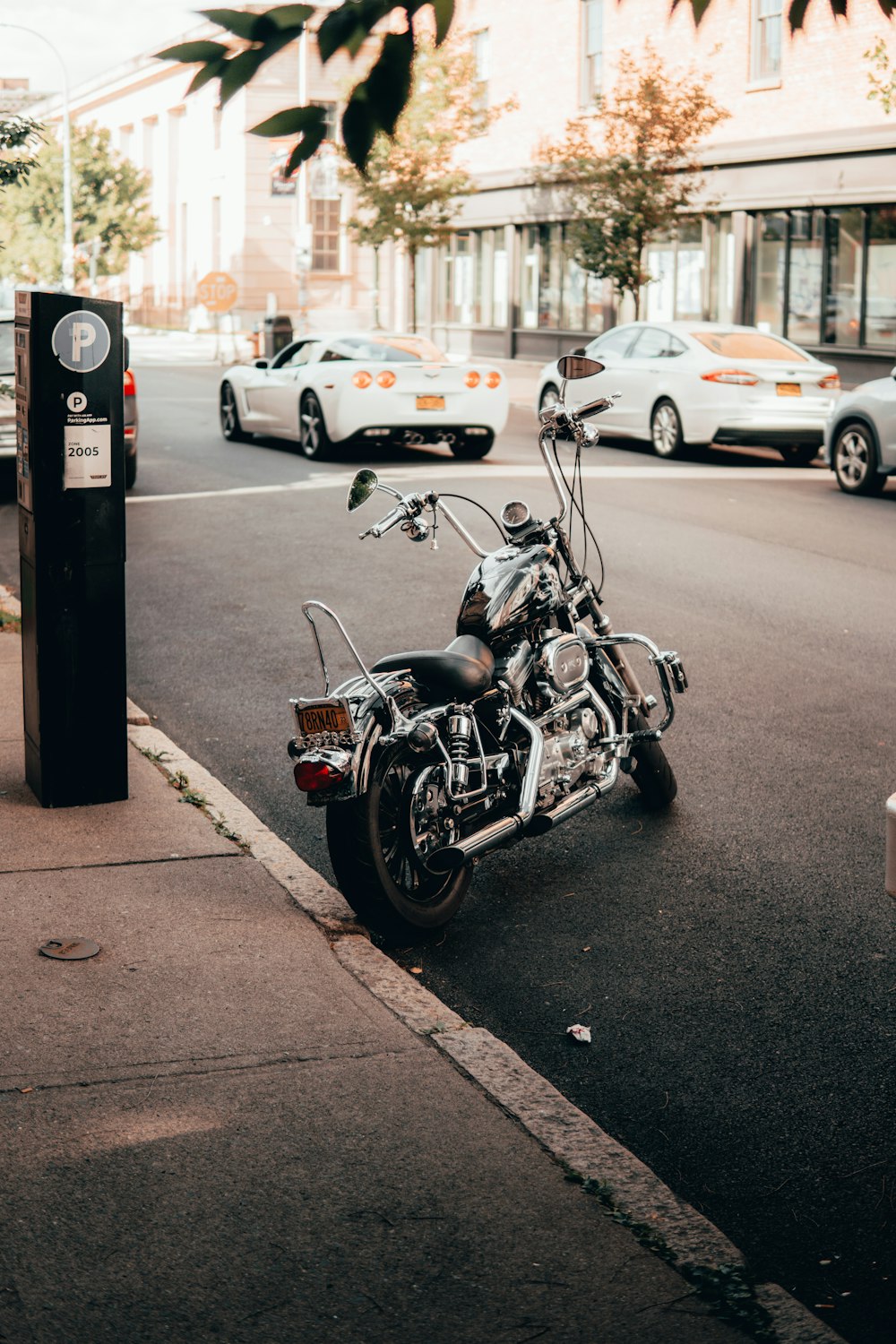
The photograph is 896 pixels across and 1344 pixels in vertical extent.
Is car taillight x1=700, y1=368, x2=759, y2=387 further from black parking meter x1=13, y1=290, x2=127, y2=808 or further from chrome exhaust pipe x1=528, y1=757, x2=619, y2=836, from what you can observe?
black parking meter x1=13, y1=290, x2=127, y2=808

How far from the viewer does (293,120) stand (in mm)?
2910

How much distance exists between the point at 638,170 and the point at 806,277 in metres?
3.45

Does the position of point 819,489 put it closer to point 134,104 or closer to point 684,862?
point 684,862

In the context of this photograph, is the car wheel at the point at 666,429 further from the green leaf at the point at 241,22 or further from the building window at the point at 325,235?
the building window at the point at 325,235

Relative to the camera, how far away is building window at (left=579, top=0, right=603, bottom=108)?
35.8 m

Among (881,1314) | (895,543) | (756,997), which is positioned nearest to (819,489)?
(895,543)

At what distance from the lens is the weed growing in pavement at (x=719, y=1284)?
10.0ft

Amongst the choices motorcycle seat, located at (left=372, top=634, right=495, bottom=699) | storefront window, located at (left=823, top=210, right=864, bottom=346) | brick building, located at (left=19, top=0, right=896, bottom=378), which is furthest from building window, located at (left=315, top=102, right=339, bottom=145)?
storefront window, located at (left=823, top=210, right=864, bottom=346)

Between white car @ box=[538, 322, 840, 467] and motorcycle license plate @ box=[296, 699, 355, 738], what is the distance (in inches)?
534

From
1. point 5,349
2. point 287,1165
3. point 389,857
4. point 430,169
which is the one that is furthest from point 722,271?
point 287,1165

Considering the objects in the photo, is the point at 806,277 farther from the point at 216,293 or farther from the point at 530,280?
the point at 216,293

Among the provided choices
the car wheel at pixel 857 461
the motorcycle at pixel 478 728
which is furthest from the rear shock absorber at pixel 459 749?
the car wheel at pixel 857 461

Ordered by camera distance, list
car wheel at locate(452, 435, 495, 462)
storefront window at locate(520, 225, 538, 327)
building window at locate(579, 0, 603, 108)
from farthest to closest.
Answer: storefront window at locate(520, 225, 538, 327) < building window at locate(579, 0, 603, 108) < car wheel at locate(452, 435, 495, 462)

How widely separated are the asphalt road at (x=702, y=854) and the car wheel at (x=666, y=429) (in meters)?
5.51
